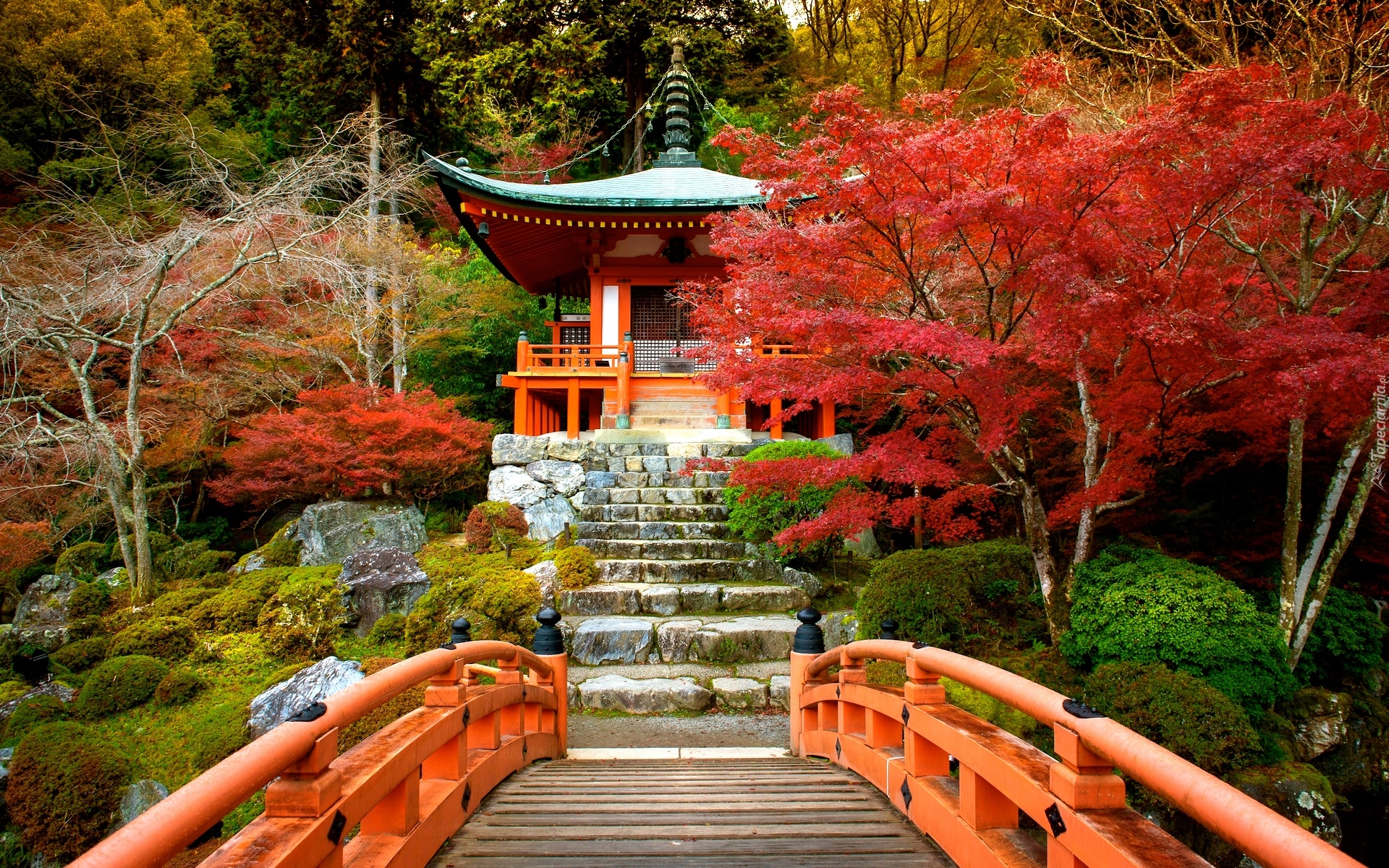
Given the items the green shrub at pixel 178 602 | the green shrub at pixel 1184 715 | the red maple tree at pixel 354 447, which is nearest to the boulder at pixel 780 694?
the green shrub at pixel 1184 715

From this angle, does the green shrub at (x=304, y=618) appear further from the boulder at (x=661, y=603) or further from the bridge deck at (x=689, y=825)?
the bridge deck at (x=689, y=825)

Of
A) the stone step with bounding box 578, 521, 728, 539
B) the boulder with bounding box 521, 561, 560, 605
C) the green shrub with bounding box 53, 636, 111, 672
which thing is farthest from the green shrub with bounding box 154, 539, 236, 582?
the stone step with bounding box 578, 521, 728, 539

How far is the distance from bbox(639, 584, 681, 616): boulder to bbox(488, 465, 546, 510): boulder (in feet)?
10.2

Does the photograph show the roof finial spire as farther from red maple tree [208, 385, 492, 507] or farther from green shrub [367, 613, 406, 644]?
green shrub [367, 613, 406, 644]

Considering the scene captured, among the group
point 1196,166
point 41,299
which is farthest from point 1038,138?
point 41,299

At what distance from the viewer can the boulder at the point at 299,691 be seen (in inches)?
223

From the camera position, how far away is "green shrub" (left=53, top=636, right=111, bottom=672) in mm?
7238

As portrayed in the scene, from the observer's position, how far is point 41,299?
27.2 ft

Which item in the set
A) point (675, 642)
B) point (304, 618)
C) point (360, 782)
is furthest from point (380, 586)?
point (360, 782)

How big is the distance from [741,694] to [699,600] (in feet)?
4.71

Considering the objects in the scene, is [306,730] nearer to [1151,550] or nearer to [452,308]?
[1151,550]

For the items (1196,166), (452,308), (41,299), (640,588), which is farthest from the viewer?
(452,308)

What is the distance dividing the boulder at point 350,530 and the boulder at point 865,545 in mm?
5711

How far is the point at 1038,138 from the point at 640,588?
5177 millimetres
